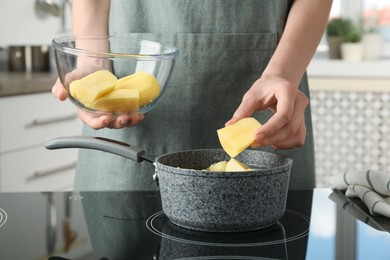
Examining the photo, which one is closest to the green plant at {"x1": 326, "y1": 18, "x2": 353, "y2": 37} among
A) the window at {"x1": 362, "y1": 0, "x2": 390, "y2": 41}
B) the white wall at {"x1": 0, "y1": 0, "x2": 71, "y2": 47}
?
the window at {"x1": 362, "y1": 0, "x2": 390, "y2": 41}

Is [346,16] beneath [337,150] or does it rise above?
above

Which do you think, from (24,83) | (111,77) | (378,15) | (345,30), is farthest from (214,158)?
(378,15)

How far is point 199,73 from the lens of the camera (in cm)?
122

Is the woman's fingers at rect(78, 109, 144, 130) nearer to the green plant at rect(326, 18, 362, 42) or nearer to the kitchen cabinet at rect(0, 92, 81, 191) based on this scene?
the kitchen cabinet at rect(0, 92, 81, 191)

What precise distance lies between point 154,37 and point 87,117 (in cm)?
26

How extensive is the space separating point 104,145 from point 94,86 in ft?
0.30

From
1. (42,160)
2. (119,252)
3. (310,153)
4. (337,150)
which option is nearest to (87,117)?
(119,252)

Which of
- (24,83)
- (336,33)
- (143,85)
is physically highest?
(143,85)

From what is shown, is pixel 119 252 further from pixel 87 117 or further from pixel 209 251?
pixel 87 117

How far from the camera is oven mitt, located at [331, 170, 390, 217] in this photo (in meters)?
0.90

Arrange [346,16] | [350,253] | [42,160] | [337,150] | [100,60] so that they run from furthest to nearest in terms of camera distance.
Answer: [346,16]
[337,150]
[42,160]
[100,60]
[350,253]

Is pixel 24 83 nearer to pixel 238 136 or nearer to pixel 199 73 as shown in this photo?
pixel 199 73

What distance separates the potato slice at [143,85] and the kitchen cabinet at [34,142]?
1306 mm

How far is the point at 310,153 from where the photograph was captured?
128 centimetres
